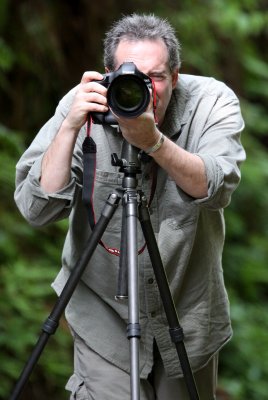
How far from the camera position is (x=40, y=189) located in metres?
2.98

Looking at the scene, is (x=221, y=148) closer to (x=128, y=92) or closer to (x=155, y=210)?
(x=155, y=210)

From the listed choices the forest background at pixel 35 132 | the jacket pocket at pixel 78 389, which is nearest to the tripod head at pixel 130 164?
the jacket pocket at pixel 78 389

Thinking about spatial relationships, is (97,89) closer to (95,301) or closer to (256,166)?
(95,301)

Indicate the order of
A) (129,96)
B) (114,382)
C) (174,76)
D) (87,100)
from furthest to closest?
(114,382), (174,76), (87,100), (129,96)

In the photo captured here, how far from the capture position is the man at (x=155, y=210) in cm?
294

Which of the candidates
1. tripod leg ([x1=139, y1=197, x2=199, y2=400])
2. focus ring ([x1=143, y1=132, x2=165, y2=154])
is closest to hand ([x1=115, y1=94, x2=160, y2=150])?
focus ring ([x1=143, y1=132, x2=165, y2=154])

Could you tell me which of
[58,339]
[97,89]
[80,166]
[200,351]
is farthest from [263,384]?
[97,89]

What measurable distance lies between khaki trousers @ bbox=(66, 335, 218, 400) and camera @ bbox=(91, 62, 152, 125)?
1.16 m

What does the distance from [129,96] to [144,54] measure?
42 centimetres

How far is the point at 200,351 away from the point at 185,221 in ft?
1.78

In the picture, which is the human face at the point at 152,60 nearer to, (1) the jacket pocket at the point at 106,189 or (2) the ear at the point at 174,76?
(2) the ear at the point at 174,76

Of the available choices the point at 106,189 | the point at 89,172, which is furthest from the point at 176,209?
the point at 89,172

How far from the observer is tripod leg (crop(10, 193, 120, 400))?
9.02ft

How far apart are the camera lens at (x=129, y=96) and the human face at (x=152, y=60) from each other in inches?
13.0
